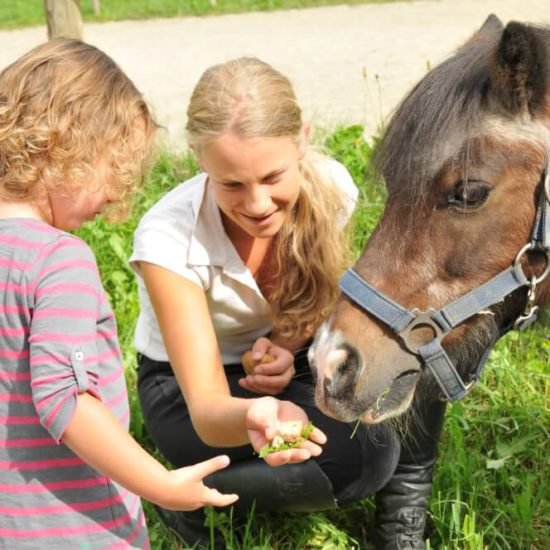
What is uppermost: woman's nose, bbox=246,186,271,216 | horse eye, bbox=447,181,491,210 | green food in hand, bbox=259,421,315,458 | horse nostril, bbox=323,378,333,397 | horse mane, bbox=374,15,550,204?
horse mane, bbox=374,15,550,204

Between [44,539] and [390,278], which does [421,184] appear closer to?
[390,278]

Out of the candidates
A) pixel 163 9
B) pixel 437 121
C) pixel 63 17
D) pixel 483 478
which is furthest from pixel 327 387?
pixel 163 9

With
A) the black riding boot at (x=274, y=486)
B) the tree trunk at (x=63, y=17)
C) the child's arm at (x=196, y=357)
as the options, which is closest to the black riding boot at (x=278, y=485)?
the black riding boot at (x=274, y=486)

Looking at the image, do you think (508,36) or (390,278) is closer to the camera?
(508,36)

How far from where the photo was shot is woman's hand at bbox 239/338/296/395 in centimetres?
278

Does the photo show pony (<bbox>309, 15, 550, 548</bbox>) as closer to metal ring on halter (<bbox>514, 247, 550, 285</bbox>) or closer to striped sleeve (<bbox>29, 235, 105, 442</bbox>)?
metal ring on halter (<bbox>514, 247, 550, 285</bbox>)

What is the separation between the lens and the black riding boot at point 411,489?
2.93 meters

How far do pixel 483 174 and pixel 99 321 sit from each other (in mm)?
928

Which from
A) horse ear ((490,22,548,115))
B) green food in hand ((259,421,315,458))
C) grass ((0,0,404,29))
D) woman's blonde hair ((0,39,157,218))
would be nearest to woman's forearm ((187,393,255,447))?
green food in hand ((259,421,315,458))

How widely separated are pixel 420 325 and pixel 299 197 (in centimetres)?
66

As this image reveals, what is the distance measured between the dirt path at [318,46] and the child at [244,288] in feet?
10.0

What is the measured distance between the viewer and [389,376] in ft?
7.55

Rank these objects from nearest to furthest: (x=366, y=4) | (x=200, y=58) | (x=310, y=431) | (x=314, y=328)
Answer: (x=310, y=431) → (x=314, y=328) → (x=200, y=58) → (x=366, y=4)

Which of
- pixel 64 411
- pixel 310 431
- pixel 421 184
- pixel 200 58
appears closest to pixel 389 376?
pixel 310 431
